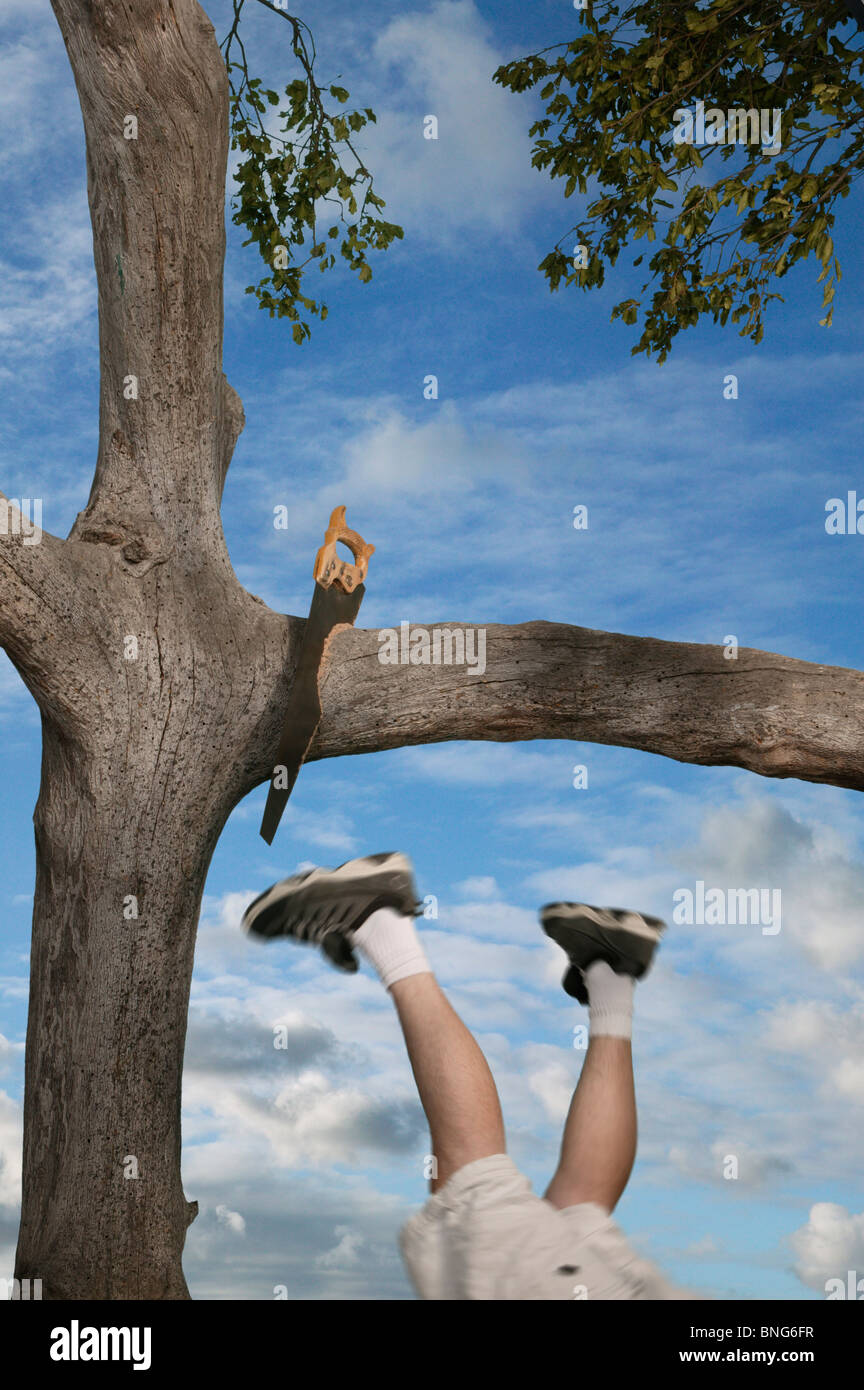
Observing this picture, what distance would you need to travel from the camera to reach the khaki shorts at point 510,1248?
119 inches

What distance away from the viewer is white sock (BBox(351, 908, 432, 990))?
3.47 m

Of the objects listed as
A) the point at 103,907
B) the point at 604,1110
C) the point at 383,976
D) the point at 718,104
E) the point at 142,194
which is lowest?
the point at 604,1110

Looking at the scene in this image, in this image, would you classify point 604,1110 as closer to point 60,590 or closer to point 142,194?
point 60,590

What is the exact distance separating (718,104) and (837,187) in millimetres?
1009

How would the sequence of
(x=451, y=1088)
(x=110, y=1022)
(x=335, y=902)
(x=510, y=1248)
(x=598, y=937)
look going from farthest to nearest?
1. (x=110, y=1022)
2. (x=598, y=937)
3. (x=335, y=902)
4. (x=451, y=1088)
5. (x=510, y=1248)

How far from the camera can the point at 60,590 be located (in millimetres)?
4629

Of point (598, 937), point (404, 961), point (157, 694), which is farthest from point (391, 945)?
point (157, 694)

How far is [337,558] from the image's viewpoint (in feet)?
16.7

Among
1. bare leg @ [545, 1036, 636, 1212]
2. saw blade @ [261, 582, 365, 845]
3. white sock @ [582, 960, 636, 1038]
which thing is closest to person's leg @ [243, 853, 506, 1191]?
bare leg @ [545, 1036, 636, 1212]

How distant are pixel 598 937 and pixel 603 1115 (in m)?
0.57

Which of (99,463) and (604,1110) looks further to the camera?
(99,463)

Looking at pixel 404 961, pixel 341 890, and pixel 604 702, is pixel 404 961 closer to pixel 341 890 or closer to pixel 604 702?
pixel 341 890
